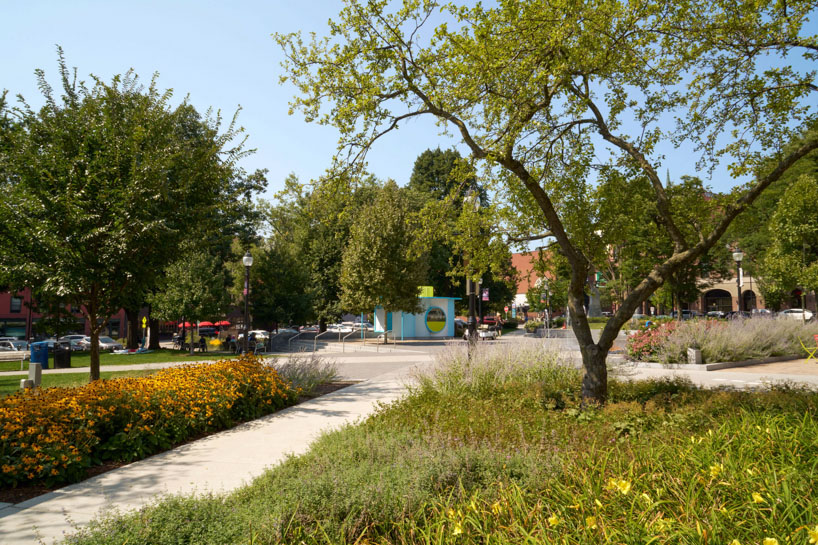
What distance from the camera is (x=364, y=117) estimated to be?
7938 mm

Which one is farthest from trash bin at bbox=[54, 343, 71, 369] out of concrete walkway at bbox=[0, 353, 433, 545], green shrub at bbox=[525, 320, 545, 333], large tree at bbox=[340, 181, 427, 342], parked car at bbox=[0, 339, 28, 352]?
green shrub at bbox=[525, 320, 545, 333]

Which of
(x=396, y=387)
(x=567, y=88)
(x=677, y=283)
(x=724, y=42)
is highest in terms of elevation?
(x=724, y=42)

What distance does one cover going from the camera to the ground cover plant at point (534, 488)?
10.1ft

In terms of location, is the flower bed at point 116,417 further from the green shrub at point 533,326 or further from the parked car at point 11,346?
the green shrub at point 533,326

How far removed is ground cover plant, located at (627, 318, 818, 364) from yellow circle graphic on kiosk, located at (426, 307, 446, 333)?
2008 cm

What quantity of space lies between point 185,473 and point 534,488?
13.1 ft

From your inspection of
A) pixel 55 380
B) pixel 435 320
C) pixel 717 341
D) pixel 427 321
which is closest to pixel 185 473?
pixel 55 380

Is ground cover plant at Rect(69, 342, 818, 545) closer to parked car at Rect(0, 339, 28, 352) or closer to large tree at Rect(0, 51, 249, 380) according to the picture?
large tree at Rect(0, 51, 249, 380)

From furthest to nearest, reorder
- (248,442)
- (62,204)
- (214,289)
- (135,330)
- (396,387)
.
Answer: (135,330) → (214,289) → (396,387) → (62,204) → (248,442)

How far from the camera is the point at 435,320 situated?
37406 mm

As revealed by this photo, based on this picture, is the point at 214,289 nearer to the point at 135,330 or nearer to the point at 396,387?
the point at 135,330

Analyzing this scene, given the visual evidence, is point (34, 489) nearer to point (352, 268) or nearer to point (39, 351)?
point (39, 351)

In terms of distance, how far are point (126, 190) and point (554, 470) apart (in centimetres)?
859

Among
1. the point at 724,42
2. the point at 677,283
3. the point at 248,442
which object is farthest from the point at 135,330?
the point at 677,283
